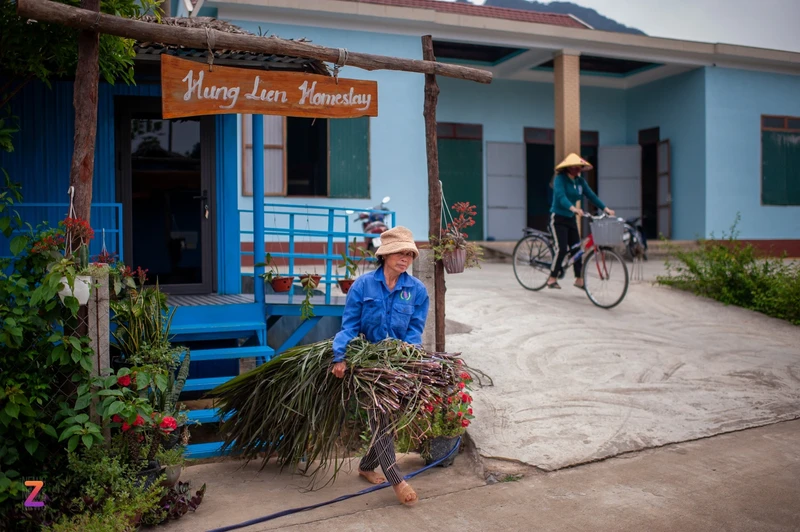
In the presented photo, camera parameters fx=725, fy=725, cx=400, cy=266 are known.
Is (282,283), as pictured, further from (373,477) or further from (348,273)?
(373,477)

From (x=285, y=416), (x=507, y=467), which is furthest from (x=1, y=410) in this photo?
→ (x=507, y=467)

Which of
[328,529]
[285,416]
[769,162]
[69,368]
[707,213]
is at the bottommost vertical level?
[328,529]

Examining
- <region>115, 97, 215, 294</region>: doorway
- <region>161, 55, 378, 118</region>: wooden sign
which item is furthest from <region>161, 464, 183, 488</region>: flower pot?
<region>115, 97, 215, 294</region>: doorway

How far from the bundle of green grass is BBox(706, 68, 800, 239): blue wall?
11.2 meters

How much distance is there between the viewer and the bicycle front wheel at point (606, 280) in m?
8.27

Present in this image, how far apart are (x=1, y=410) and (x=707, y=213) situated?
12.9m

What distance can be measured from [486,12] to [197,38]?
11.0 m

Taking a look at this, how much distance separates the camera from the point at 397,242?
14.1 ft

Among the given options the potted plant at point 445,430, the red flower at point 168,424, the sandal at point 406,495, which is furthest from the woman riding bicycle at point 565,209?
the red flower at point 168,424

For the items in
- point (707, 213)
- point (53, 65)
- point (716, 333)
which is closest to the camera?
point (53, 65)

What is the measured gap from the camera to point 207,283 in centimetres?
709

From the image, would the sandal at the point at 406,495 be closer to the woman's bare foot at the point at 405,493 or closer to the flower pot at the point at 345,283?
the woman's bare foot at the point at 405,493

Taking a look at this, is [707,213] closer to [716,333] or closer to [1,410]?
[716,333]

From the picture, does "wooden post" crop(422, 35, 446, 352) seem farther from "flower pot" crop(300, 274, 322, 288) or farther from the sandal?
the sandal
